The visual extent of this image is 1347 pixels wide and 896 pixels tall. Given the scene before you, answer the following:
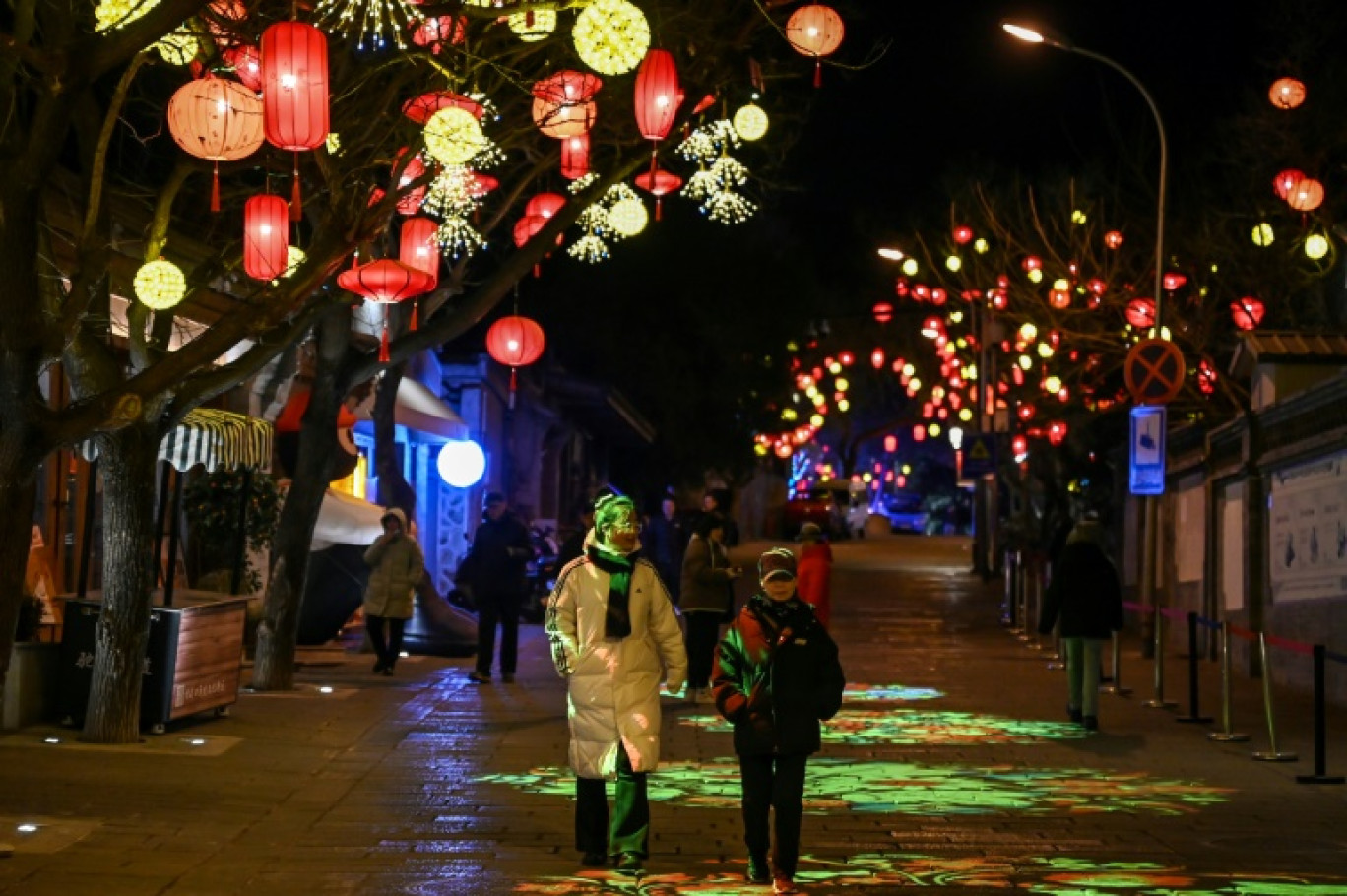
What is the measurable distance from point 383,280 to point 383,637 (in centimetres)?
554

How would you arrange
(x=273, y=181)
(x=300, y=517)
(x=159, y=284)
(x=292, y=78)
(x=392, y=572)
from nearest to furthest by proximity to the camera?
(x=292, y=78), (x=159, y=284), (x=300, y=517), (x=273, y=181), (x=392, y=572)

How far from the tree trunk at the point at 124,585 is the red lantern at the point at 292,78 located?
251 centimetres

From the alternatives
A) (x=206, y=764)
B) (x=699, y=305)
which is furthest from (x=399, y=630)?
(x=699, y=305)

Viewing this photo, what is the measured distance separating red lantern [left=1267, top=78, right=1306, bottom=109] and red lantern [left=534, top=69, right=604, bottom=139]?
1378 centimetres

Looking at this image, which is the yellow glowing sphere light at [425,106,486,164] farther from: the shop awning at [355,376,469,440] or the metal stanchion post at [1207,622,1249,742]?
the shop awning at [355,376,469,440]

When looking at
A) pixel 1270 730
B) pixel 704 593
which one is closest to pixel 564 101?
pixel 704 593

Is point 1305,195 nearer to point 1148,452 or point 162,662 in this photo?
point 1148,452

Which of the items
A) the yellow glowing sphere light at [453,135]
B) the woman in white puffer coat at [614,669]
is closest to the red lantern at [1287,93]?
the yellow glowing sphere light at [453,135]

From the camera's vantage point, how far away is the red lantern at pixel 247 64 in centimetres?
1229

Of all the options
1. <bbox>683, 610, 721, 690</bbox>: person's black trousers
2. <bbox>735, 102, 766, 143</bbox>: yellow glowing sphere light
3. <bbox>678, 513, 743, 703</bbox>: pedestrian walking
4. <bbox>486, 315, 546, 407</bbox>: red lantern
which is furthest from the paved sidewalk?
<bbox>735, 102, 766, 143</bbox>: yellow glowing sphere light

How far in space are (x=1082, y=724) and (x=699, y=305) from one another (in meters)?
32.7

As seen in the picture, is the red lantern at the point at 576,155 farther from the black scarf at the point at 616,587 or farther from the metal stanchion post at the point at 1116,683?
the black scarf at the point at 616,587

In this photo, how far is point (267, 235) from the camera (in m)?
13.5

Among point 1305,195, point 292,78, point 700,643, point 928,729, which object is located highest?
point 1305,195
